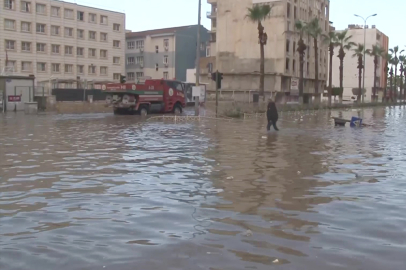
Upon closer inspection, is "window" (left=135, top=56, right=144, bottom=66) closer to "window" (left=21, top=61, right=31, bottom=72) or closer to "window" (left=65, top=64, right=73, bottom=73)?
"window" (left=65, top=64, right=73, bottom=73)

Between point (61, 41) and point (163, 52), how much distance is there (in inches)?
747

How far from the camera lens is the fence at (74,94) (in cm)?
4874

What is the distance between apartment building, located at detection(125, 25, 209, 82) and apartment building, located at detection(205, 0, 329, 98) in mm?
10687

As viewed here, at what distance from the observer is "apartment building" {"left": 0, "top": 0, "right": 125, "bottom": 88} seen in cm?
6788

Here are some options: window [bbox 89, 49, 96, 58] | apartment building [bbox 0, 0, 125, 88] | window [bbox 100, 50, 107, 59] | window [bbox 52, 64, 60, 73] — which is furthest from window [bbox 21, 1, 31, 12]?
window [bbox 100, 50, 107, 59]

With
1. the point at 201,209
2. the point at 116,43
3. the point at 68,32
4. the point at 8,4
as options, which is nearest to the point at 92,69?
the point at 116,43

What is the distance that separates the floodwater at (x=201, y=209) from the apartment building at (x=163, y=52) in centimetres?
7267

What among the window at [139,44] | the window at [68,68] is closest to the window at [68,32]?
the window at [68,68]

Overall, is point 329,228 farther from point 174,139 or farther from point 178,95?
point 178,95

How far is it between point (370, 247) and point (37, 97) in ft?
141

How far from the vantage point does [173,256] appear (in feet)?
17.8

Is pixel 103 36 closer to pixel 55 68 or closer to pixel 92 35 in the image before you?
pixel 92 35

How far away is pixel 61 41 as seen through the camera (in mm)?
73312

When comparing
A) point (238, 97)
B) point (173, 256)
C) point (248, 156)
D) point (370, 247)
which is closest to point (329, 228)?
point (370, 247)
